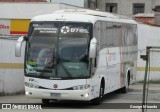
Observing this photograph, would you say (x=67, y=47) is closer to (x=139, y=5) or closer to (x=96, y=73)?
(x=96, y=73)

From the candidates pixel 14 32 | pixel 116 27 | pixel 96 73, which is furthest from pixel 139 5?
pixel 96 73

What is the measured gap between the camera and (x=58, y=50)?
18312 millimetres

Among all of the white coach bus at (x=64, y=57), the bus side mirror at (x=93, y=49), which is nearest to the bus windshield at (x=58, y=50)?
the white coach bus at (x=64, y=57)

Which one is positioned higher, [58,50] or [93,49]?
[93,49]

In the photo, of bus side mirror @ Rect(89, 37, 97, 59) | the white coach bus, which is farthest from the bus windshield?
bus side mirror @ Rect(89, 37, 97, 59)

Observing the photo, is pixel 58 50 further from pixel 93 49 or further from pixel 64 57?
pixel 93 49

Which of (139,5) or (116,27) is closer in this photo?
(116,27)

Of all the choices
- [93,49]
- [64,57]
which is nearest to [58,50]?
[64,57]

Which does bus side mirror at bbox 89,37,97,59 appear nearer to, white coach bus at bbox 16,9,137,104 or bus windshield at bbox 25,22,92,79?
white coach bus at bbox 16,9,137,104

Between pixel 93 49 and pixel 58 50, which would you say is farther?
pixel 58 50

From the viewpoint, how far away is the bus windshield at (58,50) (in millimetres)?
18203

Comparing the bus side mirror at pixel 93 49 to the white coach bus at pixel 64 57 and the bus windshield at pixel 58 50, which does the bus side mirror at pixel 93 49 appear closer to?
the white coach bus at pixel 64 57

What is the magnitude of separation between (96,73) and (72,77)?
1.35 metres

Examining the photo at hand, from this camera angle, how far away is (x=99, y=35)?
64.8 feet
